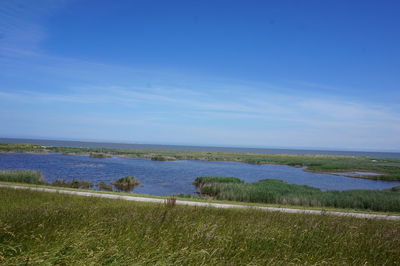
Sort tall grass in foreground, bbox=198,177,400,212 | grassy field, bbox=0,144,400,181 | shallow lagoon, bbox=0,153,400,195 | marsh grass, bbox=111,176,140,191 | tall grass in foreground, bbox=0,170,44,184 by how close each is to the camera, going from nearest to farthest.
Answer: tall grass in foreground, bbox=198,177,400,212 < tall grass in foreground, bbox=0,170,44,184 < marsh grass, bbox=111,176,140,191 < shallow lagoon, bbox=0,153,400,195 < grassy field, bbox=0,144,400,181

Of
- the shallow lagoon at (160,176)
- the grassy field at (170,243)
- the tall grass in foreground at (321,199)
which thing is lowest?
the shallow lagoon at (160,176)

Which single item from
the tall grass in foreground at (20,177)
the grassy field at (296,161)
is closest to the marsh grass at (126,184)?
the tall grass in foreground at (20,177)

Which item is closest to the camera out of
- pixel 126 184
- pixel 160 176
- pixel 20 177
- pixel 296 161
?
pixel 20 177

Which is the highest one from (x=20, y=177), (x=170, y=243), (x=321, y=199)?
(x=170, y=243)

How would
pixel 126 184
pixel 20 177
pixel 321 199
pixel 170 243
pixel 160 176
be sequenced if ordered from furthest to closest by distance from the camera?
pixel 160 176 → pixel 126 184 → pixel 20 177 → pixel 321 199 → pixel 170 243

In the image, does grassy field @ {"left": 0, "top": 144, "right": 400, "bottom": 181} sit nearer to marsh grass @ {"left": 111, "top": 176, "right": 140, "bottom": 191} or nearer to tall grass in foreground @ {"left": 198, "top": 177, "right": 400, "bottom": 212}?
tall grass in foreground @ {"left": 198, "top": 177, "right": 400, "bottom": 212}

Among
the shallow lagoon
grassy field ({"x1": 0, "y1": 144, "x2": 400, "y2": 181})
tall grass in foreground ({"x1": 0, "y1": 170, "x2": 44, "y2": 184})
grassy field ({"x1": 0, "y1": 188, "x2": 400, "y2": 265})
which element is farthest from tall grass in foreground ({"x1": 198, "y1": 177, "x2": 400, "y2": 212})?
grassy field ({"x1": 0, "y1": 144, "x2": 400, "y2": 181})

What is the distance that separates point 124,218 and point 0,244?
8.86 feet

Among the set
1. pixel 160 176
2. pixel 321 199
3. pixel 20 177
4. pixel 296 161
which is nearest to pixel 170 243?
pixel 321 199

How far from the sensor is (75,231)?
15.0ft

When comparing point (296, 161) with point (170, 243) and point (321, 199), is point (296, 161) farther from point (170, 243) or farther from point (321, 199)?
point (170, 243)

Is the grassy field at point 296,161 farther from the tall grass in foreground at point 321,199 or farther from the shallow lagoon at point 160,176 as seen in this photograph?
the tall grass in foreground at point 321,199

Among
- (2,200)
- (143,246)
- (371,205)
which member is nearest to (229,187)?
(371,205)

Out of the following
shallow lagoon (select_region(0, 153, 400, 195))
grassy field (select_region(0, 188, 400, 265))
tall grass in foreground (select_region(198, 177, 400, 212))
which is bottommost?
shallow lagoon (select_region(0, 153, 400, 195))
